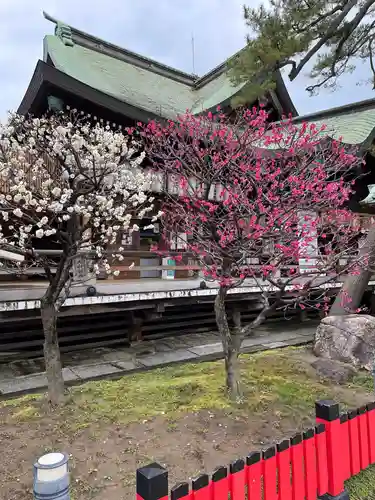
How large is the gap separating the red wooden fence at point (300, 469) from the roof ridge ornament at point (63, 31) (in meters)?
15.5

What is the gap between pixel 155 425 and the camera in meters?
4.93

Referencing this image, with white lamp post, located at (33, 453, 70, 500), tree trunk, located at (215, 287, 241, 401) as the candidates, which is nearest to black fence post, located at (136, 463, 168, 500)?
white lamp post, located at (33, 453, 70, 500)

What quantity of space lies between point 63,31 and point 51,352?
13639mm

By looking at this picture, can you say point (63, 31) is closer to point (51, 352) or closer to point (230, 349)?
point (51, 352)

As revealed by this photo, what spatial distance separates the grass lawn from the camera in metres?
3.96

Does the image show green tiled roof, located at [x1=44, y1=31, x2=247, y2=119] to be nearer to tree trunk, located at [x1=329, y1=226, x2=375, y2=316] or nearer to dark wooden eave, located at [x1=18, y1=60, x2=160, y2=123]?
dark wooden eave, located at [x1=18, y1=60, x2=160, y2=123]

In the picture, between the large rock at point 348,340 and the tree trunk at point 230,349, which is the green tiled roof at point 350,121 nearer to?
the large rock at point 348,340

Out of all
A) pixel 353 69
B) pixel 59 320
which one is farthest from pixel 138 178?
pixel 353 69

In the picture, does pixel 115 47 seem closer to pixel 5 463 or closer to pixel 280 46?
pixel 280 46

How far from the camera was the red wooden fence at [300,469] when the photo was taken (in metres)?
2.53

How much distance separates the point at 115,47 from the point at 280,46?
12022 millimetres

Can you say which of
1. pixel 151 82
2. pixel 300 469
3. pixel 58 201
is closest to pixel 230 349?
pixel 300 469

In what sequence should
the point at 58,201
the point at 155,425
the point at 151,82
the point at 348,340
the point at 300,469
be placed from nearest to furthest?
the point at 300,469
the point at 155,425
the point at 58,201
the point at 348,340
the point at 151,82

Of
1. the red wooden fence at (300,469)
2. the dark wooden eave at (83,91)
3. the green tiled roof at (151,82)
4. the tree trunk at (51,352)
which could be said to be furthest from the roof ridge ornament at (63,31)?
the red wooden fence at (300,469)
